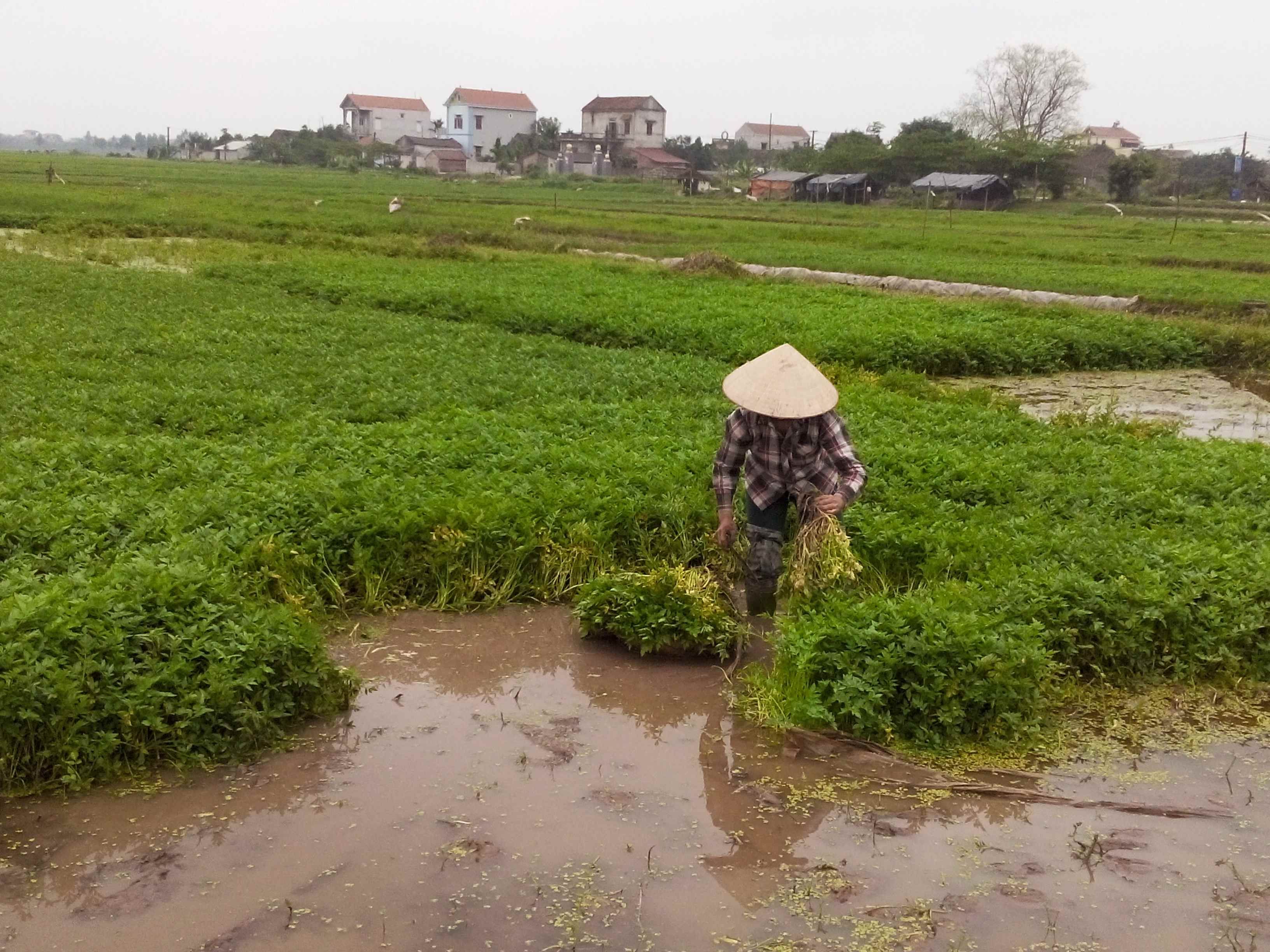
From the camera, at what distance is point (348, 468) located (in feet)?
25.2

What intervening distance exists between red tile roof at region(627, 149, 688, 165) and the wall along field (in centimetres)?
6441

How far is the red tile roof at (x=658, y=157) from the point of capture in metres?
78.4

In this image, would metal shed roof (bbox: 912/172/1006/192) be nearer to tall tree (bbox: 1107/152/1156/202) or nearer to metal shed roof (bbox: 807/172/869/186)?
metal shed roof (bbox: 807/172/869/186)

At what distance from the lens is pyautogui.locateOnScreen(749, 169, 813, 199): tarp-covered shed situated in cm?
6228

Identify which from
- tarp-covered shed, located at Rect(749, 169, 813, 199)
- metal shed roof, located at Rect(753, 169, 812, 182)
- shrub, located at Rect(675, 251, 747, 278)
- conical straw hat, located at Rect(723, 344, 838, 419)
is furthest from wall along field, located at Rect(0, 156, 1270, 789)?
tarp-covered shed, located at Rect(749, 169, 813, 199)

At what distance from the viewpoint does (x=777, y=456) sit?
239 inches

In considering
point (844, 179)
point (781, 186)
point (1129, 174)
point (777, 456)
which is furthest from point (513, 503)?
point (781, 186)

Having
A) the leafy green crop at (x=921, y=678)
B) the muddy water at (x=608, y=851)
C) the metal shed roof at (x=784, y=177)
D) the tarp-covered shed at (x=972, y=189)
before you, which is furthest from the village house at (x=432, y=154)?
the muddy water at (x=608, y=851)

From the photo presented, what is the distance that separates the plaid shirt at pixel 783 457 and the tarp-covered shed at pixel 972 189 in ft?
162

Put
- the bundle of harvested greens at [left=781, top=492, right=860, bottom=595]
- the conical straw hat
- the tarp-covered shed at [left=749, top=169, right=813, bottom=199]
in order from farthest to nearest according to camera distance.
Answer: the tarp-covered shed at [left=749, top=169, right=813, bottom=199] < the bundle of harvested greens at [left=781, top=492, right=860, bottom=595] < the conical straw hat

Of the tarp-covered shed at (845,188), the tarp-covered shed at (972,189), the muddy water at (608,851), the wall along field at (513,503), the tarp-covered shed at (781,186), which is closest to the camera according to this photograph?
the muddy water at (608,851)

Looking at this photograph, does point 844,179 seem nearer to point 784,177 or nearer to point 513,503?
point 784,177

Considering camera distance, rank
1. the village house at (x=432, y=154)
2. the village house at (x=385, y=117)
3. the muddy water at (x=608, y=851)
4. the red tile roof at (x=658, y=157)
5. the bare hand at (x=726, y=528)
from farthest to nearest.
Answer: the village house at (x=385, y=117)
the village house at (x=432, y=154)
the red tile roof at (x=658, y=157)
the bare hand at (x=726, y=528)
the muddy water at (x=608, y=851)

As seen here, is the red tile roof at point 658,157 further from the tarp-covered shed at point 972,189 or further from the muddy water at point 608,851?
the muddy water at point 608,851
